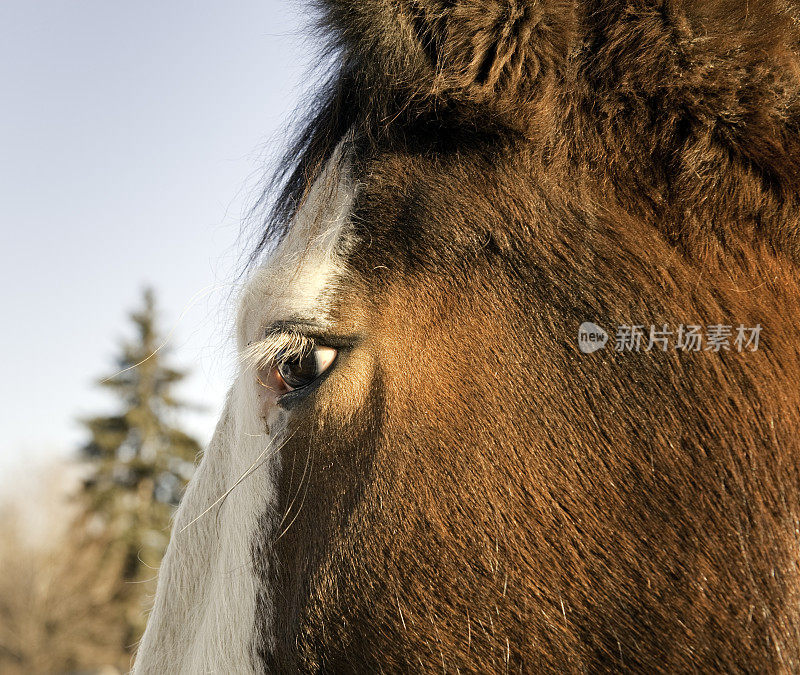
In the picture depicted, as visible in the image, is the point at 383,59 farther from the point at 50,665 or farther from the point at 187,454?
the point at 50,665

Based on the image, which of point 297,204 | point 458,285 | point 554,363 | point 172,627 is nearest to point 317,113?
point 297,204

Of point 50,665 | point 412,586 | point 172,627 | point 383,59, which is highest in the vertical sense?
point 383,59

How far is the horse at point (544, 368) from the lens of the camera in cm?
133

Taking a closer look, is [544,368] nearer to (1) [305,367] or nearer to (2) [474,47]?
(1) [305,367]

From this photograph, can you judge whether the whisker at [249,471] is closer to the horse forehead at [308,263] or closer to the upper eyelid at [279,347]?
the upper eyelid at [279,347]

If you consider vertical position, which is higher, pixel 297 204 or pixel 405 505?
pixel 297 204

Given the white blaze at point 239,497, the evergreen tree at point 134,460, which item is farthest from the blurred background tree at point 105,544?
the white blaze at point 239,497

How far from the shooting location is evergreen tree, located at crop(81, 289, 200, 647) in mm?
27453

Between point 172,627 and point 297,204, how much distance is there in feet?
4.14

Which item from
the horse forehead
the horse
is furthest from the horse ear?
the horse forehead

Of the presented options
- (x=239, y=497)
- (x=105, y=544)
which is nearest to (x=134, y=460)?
(x=105, y=544)

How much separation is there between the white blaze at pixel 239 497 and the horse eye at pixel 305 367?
0.29 feet

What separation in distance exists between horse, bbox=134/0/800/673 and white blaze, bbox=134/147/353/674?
14mm

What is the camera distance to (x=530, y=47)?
1554mm
